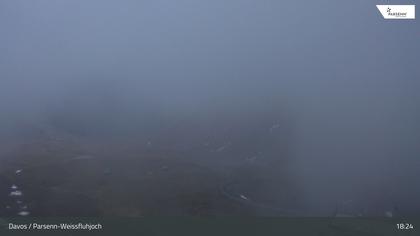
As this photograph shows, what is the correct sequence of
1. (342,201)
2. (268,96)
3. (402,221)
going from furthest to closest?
(268,96), (342,201), (402,221)

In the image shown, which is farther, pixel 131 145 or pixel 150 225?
pixel 131 145

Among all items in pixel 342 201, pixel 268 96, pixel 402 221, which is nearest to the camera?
pixel 402 221

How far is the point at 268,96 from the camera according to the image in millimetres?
5020

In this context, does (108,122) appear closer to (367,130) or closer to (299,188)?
(299,188)

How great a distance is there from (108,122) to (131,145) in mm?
405

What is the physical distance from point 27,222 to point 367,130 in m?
4.10

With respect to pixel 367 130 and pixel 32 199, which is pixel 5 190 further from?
pixel 367 130

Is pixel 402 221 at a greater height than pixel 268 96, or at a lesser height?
lesser

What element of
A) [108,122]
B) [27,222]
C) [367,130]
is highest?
[108,122]

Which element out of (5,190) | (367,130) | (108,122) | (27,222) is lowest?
(27,222)

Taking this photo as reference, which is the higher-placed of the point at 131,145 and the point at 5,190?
the point at 131,145

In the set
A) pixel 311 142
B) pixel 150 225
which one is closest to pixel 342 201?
pixel 311 142

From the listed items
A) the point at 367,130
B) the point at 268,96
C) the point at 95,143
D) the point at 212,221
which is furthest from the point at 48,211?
the point at 367,130

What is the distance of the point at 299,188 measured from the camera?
16.0 ft
